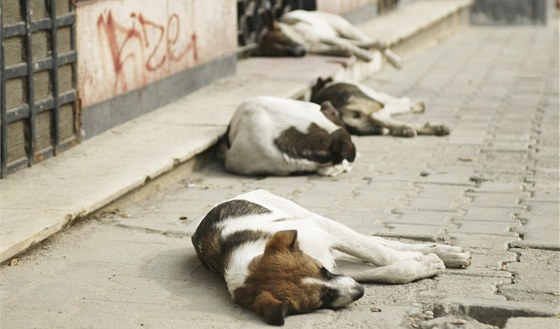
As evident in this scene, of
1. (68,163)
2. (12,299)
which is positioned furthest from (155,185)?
(12,299)

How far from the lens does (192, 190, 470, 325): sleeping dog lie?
A: 503 cm

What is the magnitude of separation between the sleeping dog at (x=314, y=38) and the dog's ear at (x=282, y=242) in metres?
8.32

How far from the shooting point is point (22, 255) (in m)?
6.17

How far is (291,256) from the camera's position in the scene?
16.7 feet

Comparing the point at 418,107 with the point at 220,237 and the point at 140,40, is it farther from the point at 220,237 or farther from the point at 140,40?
the point at 220,237

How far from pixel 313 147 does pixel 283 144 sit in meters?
0.24

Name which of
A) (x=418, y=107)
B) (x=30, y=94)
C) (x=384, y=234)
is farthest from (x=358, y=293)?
(x=418, y=107)

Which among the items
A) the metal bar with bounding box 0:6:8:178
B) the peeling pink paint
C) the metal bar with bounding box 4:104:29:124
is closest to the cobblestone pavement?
the metal bar with bounding box 0:6:8:178

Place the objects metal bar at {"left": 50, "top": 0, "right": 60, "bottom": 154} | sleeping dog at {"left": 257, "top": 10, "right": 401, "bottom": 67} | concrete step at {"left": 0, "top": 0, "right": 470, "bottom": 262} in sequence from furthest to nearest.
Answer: sleeping dog at {"left": 257, "top": 10, "right": 401, "bottom": 67} < metal bar at {"left": 50, "top": 0, "right": 60, "bottom": 154} < concrete step at {"left": 0, "top": 0, "right": 470, "bottom": 262}

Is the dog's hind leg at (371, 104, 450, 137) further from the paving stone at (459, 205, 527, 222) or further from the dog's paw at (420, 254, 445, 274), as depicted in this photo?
the dog's paw at (420, 254, 445, 274)

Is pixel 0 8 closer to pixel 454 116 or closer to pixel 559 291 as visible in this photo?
pixel 559 291

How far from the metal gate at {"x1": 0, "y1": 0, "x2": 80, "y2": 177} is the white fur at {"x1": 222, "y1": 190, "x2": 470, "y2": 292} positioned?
224 cm

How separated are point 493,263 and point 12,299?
2533 millimetres

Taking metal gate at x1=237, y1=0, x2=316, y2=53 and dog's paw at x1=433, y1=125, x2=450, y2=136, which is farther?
metal gate at x1=237, y1=0, x2=316, y2=53
